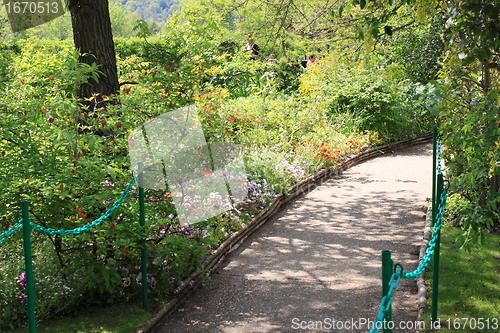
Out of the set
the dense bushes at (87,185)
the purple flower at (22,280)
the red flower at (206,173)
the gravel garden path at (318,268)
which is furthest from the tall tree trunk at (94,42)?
the gravel garden path at (318,268)

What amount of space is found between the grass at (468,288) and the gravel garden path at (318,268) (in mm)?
294

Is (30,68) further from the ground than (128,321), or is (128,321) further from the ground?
(30,68)

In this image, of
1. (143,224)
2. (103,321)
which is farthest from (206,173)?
(103,321)

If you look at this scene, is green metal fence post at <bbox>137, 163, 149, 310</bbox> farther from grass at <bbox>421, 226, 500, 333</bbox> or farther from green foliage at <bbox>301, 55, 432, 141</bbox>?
green foliage at <bbox>301, 55, 432, 141</bbox>

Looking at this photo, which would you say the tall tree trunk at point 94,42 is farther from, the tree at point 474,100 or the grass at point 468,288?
the grass at point 468,288

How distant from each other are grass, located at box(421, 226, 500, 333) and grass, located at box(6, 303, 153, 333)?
246 centimetres

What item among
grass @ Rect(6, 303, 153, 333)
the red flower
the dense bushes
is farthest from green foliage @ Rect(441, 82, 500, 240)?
grass @ Rect(6, 303, 153, 333)

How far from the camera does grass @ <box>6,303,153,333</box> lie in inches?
163

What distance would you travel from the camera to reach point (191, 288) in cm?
514

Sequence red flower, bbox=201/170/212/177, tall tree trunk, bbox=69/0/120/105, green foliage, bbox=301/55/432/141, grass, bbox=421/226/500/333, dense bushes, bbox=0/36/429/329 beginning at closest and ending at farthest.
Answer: grass, bbox=421/226/500/333 < dense bushes, bbox=0/36/429/329 < red flower, bbox=201/170/212/177 < tall tree trunk, bbox=69/0/120/105 < green foliage, bbox=301/55/432/141

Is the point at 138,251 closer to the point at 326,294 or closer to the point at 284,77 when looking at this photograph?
the point at 326,294

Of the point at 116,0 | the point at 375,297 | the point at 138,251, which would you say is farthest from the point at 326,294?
the point at 116,0

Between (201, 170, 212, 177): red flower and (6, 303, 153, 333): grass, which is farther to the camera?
(201, 170, 212, 177): red flower

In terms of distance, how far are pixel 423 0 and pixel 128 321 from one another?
4.09 meters
